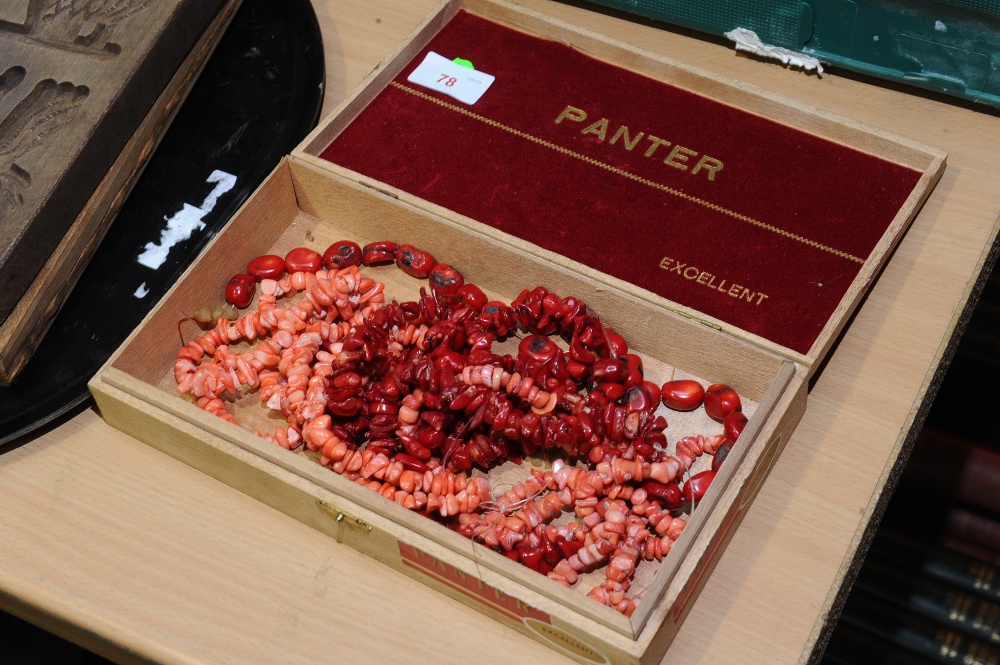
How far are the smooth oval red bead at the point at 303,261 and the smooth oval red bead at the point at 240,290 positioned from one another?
0.14 feet

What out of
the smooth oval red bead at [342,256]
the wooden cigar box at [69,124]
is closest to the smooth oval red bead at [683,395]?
the smooth oval red bead at [342,256]

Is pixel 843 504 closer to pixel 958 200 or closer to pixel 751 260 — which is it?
pixel 751 260

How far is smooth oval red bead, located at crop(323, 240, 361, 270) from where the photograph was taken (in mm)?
1070

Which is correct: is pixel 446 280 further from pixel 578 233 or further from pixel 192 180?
pixel 192 180

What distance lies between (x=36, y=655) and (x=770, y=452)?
1.02 meters

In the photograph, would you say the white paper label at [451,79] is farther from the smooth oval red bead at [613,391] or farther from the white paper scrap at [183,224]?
the smooth oval red bead at [613,391]

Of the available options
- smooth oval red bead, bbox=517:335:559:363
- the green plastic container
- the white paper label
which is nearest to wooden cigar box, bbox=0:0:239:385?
the white paper label

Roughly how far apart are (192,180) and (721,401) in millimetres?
591

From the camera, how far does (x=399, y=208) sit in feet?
3.46

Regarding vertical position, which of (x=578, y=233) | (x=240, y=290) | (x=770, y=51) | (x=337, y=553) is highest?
(x=770, y=51)

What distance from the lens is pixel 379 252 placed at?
1.07m

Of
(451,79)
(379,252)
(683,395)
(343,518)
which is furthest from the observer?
(451,79)

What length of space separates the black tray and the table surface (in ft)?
0.15

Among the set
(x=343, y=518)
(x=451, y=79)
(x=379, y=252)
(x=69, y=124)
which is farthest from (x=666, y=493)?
(x=69, y=124)
